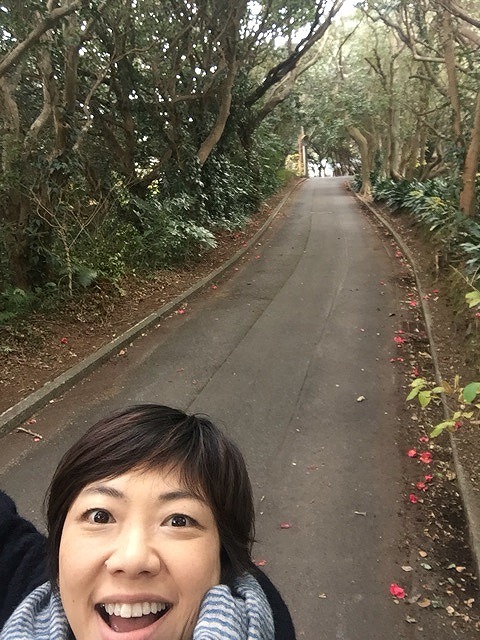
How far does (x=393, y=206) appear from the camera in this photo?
19219 millimetres

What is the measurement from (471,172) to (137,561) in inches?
410

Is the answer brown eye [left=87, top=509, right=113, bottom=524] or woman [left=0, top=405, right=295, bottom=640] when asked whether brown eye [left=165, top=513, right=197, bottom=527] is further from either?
brown eye [left=87, top=509, right=113, bottom=524]

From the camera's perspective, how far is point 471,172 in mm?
9586

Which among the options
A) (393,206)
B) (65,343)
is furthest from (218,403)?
(393,206)

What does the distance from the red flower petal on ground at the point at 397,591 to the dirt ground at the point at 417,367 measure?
0.14 ft

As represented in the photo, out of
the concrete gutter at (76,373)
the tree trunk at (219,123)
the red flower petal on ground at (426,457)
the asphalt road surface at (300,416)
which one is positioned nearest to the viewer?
the asphalt road surface at (300,416)

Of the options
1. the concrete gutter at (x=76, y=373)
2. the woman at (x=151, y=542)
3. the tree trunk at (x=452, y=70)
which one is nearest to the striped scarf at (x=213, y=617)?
the woman at (x=151, y=542)

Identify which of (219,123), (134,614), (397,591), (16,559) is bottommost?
(397,591)

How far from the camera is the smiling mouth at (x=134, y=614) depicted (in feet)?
3.46

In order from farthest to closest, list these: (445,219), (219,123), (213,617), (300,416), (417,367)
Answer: (219,123) < (445,219) < (417,367) < (300,416) < (213,617)

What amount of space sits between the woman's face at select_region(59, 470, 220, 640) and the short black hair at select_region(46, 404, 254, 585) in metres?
0.05

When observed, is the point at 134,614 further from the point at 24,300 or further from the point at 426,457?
the point at 24,300

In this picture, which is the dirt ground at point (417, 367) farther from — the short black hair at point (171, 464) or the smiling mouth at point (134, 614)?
the smiling mouth at point (134, 614)

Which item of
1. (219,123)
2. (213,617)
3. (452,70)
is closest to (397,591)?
(213,617)
